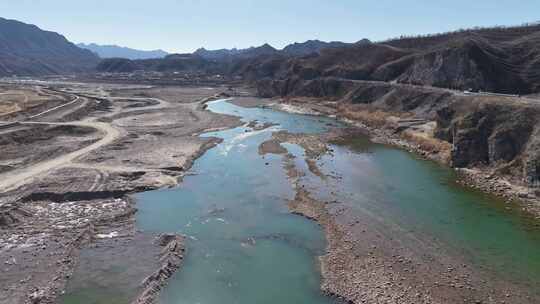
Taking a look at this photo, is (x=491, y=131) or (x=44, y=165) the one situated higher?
(x=491, y=131)

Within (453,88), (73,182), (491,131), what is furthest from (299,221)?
(453,88)

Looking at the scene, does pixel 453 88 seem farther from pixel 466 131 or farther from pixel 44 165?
pixel 44 165

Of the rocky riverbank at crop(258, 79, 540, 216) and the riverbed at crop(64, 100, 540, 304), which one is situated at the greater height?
the rocky riverbank at crop(258, 79, 540, 216)

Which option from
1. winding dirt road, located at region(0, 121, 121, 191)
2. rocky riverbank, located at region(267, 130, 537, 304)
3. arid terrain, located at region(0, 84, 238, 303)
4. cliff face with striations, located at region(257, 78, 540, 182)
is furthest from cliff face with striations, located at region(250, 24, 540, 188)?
winding dirt road, located at region(0, 121, 121, 191)

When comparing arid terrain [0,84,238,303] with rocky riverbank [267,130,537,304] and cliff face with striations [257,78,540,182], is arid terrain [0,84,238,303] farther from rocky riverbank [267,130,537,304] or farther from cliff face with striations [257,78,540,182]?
cliff face with striations [257,78,540,182]

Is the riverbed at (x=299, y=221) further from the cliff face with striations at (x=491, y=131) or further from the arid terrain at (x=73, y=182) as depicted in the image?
the cliff face with striations at (x=491, y=131)

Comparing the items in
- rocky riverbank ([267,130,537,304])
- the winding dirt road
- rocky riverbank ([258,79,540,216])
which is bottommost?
rocky riverbank ([267,130,537,304])

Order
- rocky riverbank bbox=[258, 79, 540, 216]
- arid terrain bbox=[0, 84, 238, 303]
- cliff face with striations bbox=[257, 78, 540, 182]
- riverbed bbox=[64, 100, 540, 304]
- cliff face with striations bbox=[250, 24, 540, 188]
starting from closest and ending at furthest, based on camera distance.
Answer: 1. riverbed bbox=[64, 100, 540, 304]
2. arid terrain bbox=[0, 84, 238, 303]
3. rocky riverbank bbox=[258, 79, 540, 216]
4. cliff face with striations bbox=[257, 78, 540, 182]
5. cliff face with striations bbox=[250, 24, 540, 188]

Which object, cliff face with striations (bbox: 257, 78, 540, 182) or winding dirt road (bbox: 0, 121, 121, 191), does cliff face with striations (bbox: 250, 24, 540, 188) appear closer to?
cliff face with striations (bbox: 257, 78, 540, 182)

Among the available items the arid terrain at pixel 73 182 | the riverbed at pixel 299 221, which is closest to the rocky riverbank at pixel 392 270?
the riverbed at pixel 299 221

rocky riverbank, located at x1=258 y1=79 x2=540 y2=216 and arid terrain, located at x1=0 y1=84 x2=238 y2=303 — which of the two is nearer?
arid terrain, located at x1=0 y1=84 x2=238 y2=303

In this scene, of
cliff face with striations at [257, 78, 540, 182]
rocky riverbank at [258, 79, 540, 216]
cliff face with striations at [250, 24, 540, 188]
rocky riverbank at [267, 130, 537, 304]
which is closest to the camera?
rocky riverbank at [267, 130, 537, 304]

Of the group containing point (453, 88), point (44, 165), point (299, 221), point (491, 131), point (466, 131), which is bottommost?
point (299, 221)
